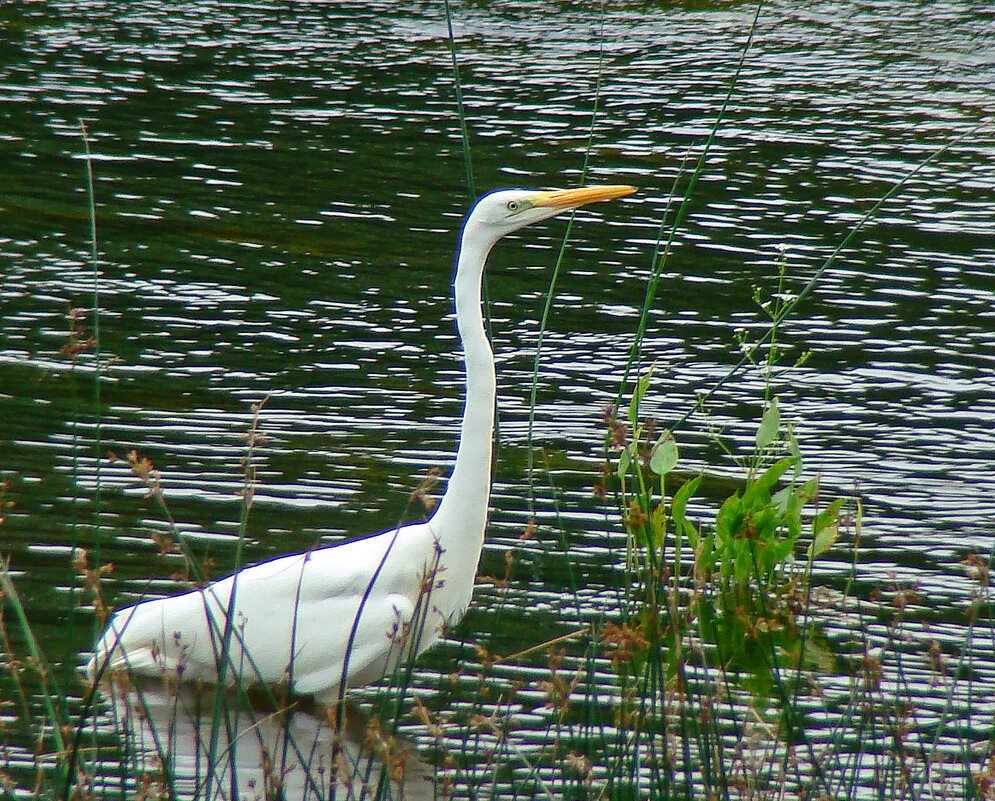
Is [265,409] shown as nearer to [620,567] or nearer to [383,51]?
[620,567]

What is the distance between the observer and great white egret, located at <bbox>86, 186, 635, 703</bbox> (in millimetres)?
4098

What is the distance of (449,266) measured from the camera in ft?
27.2

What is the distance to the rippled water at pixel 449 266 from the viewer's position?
5.45m

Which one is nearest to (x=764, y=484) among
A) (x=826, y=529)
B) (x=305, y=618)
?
(x=826, y=529)

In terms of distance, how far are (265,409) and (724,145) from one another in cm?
541

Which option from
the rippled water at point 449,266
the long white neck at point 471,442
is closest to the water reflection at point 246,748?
the rippled water at point 449,266

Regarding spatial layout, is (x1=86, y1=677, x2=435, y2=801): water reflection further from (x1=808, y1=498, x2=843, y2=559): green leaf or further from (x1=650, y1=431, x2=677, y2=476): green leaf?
(x1=808, y1=498, x2=843, y2=559): green leaf

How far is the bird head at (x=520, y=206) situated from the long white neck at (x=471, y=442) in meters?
0.04

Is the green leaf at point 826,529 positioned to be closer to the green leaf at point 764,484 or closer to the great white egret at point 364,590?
the green leaf at point 764,484

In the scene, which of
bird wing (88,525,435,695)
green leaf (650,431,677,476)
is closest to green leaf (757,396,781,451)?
green leaf (650,431,677,476)

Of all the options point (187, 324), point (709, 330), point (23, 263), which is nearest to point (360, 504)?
point (187, 324)

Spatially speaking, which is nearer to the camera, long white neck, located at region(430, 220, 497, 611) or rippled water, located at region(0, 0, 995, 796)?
long white neck, located at region(430, 220, 497, 611)

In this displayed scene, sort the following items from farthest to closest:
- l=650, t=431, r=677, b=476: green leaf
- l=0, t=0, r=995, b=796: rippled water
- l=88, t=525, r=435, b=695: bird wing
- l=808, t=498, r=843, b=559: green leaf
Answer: l=0, t=0, r=995, b=796: rippled water → l=808, t=498, r=843, b=559: green leaf → l=650, t=431, r=677, b=476: green leaf → l=88, t=525, r=435, b=695: bird wing

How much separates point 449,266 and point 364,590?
4.33 meters
